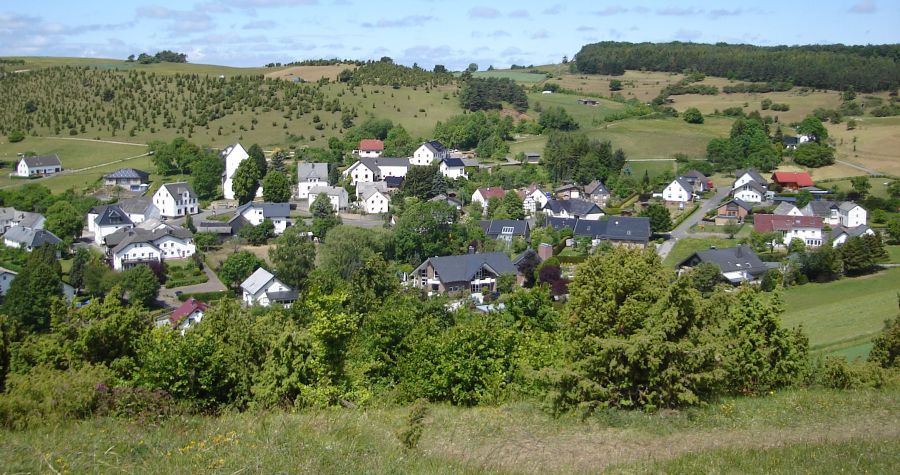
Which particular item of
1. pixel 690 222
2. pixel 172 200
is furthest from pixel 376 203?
pixel 690 222

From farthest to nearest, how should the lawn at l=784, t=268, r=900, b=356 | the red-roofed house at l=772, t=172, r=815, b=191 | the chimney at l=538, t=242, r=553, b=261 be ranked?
the red-roofed house at l=772, t=172, r=815, b=191 < the chimney at l=538, t=242, r=553, b=261 < the lawn at l=784, t=268, r=900, b=356

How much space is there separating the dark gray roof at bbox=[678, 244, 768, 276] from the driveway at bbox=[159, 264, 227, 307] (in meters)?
16.7

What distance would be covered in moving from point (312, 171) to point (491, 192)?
32.5 ft

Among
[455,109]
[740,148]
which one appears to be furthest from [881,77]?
[455,109]

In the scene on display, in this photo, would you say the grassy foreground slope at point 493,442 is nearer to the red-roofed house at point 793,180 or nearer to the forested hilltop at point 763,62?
the red-roofed house at point 793,180

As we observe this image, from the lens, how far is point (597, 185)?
4403cm

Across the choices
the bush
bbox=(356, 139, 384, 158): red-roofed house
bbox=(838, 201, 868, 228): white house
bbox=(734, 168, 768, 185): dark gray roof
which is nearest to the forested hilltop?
bbox=(734, 168, 768, 185): dark gray roof

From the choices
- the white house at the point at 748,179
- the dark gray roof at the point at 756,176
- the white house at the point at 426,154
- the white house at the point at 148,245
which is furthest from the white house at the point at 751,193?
the white house at the point at 148,245

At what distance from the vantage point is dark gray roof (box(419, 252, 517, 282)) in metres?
29.4

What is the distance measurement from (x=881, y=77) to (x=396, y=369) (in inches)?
2872

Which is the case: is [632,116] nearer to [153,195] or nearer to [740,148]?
[740,148]

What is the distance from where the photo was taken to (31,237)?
32.0 meters

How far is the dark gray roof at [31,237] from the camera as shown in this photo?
3158cm

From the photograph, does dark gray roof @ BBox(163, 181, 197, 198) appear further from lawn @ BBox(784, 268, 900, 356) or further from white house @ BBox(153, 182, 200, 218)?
lawn @ BBox(784, 268, 900, 356)
